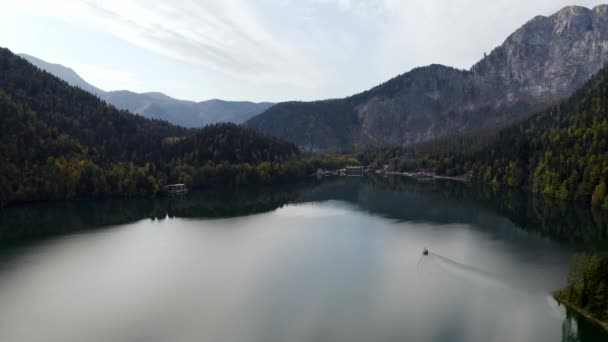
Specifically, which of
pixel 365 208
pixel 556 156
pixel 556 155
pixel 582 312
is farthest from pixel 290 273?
pixel 556 155

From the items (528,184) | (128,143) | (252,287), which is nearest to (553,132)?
(528,184)

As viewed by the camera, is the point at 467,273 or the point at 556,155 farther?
the point at 556,155

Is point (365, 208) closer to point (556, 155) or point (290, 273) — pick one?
point (290, 273)

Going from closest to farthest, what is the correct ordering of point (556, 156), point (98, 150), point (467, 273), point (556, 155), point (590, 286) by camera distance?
point (590, 286)
point (467, 273)
point (556, 156)
point (556, 155)
point (98, 150)

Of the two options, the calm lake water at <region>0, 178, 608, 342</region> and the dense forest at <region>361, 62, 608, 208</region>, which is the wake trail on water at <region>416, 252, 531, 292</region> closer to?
the calm lake water at <region>0, 178, 608, 342</region>

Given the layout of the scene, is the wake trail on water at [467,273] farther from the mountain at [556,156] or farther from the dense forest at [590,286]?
the mountain at [556,156]

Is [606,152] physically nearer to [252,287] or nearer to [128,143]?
[252,287]

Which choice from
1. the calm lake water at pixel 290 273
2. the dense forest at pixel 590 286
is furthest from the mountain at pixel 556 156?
the dense forest at pixel 590 286
